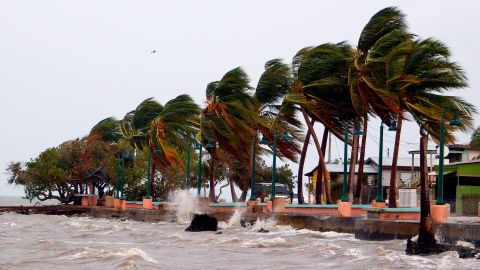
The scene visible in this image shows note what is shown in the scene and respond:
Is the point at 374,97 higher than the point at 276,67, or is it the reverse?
the point at 276,67

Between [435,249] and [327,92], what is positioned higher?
[327,92]

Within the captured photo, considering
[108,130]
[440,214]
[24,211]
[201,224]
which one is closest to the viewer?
[440,214]

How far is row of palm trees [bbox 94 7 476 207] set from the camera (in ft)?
108

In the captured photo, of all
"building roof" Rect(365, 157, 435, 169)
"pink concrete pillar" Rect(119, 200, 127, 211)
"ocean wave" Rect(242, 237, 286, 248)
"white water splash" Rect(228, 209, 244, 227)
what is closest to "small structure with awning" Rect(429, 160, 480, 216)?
"white water splash" Rect(228, 209, 244, 227)

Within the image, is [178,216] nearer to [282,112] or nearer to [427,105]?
[282,112]

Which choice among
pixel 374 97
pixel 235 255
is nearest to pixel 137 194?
pixel 374 97

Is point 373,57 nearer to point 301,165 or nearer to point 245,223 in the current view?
point 301,165

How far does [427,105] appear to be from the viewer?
109ft

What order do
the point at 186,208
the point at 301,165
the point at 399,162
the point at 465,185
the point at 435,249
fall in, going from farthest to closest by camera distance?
the point at 399,162
the point at 186,208
the point at 465,185
the point at 301,165
the point at 435,249

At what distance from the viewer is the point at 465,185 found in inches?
1762

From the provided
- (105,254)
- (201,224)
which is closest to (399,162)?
(201,224)

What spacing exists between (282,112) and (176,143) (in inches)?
730

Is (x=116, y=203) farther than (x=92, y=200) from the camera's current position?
No

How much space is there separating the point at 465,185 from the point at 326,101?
918 cm
